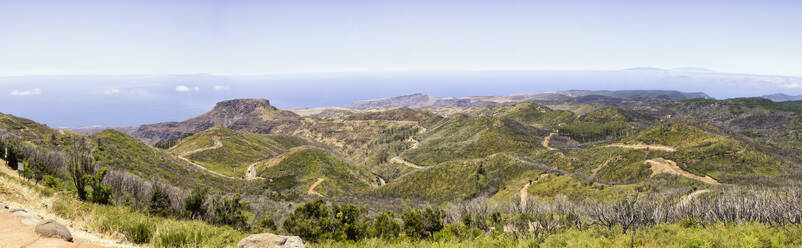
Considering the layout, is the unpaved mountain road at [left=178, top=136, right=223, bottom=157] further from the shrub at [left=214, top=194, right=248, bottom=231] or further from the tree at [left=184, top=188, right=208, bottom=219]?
the tree at [left=184, top=188, right=208, bottom=219]

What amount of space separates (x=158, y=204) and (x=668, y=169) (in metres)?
74.0

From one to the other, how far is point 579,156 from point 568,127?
47.6 meters

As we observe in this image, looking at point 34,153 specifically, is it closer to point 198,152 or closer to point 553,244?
point 553,244

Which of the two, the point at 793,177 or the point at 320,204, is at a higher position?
the point at 320,204

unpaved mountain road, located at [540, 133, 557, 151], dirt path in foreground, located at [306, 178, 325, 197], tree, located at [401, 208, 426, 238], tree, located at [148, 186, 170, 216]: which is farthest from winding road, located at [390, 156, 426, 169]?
tree, located at [148, 186, 170, 216]

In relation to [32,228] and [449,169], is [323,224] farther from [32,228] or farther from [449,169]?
[449,169]

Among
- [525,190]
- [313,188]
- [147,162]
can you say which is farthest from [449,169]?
[147,162]

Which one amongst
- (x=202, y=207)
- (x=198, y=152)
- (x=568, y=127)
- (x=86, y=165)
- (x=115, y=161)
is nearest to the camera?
(x=86, y=165)

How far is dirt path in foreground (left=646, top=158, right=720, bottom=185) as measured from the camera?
53.0 metres

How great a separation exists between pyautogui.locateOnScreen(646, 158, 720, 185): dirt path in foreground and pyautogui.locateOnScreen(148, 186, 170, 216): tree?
70313 millimetres

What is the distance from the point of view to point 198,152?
9075cm

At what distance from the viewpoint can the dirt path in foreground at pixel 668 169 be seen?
174 ft

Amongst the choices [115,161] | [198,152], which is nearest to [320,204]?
[115,161]

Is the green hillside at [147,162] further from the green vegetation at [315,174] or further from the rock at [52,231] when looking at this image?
the rock at [52,231]
